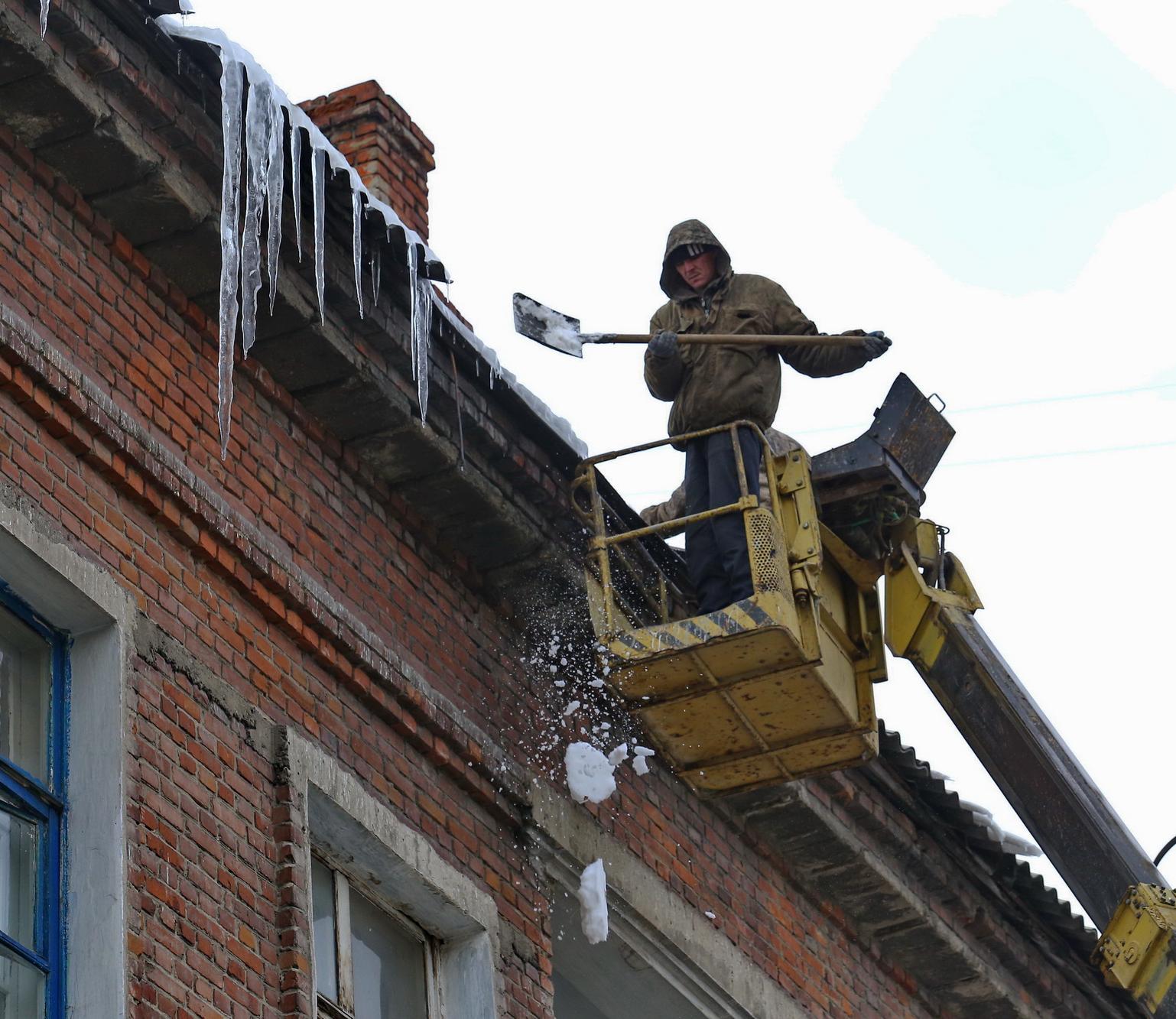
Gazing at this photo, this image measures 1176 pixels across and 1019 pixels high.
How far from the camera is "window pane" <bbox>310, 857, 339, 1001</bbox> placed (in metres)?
9.20

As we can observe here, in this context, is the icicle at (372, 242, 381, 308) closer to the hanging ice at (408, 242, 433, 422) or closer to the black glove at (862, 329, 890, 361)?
the hanging ice at (408, 242, 433, 422)

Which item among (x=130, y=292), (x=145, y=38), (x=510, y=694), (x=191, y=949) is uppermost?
(x=145, y=38)

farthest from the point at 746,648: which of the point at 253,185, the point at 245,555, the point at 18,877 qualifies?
the point at 18,877

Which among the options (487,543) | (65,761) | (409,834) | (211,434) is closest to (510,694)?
(487,543)

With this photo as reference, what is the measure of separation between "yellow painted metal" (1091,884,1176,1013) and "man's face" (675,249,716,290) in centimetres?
371

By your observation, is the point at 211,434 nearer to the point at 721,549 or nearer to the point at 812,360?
the point at 721,549

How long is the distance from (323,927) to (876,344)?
381 cm

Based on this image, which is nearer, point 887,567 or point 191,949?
point 191,949

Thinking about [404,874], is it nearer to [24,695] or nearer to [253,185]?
[24,695]

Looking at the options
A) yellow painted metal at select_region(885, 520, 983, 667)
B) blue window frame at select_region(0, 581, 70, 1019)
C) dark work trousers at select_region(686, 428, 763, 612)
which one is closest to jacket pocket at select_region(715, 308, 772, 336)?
dark work trousers at select_region(686, 428, 763, 612)

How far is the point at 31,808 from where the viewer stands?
26.5ft

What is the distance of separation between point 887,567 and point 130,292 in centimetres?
430

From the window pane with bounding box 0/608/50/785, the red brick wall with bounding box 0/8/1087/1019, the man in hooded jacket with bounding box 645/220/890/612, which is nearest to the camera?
the window pane with bounding box 0/608/50/785

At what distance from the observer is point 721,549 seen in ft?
35.8
